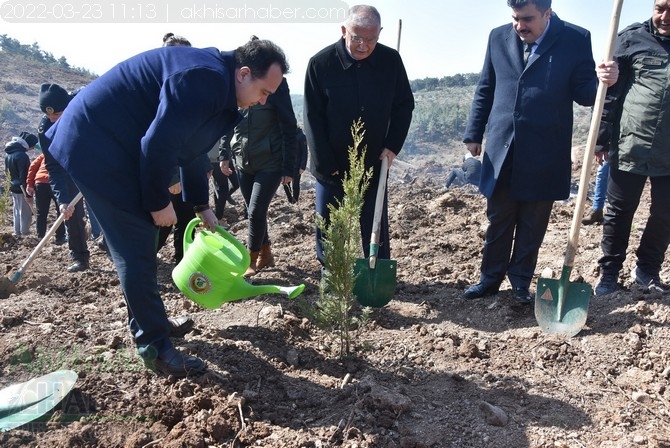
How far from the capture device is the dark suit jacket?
3.59 m

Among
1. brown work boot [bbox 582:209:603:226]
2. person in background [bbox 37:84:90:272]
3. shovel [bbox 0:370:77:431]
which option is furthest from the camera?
brown work boot [bbox 582:209:603:226]

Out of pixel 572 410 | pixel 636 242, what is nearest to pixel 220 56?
pixel 572 410

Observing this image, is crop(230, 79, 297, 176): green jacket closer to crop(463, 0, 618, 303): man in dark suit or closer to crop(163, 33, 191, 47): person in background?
crop(163, 33, 191, 47): person in background

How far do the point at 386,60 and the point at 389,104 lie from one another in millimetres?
312

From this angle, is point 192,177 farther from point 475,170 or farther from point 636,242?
point 475,170

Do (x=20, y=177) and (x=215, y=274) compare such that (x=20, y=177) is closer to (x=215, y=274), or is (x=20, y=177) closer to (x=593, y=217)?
(x=215, y=274)

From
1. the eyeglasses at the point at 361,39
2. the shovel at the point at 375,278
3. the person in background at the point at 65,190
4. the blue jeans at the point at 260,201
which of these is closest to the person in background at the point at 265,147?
the blue jeans at the point at 260,201

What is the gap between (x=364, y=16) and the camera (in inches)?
146

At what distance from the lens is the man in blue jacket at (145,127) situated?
2479 mm

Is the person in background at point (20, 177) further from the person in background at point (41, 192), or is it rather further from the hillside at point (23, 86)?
the hillside at point (23, 86)

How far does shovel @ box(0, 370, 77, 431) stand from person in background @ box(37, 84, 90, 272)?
9.33 ft

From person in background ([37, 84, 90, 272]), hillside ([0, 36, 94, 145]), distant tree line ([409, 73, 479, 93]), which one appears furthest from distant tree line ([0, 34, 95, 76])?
person in background ([37, 84, 90, 272])

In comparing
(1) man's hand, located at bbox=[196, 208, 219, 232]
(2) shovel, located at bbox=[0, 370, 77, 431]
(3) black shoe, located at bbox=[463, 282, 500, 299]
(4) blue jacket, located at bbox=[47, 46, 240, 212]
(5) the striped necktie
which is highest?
(5) the striped necktie

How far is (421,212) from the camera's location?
291 inches
